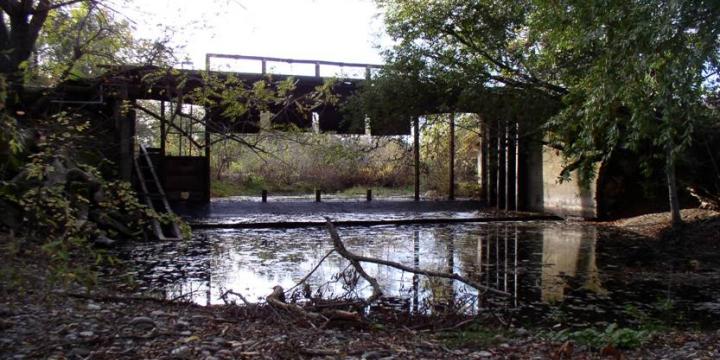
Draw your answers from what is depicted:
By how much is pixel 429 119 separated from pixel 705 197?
8494mm

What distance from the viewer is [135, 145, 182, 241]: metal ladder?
14.0m

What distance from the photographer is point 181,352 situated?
4477mm

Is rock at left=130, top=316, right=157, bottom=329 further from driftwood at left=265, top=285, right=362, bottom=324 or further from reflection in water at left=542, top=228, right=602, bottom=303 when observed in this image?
reflection in water at left=542, top=228, right=602, bottom=303

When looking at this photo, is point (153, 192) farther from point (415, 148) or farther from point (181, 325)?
point (181, 325)

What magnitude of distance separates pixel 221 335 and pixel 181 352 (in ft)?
2.06

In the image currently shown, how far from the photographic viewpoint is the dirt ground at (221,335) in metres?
4.57

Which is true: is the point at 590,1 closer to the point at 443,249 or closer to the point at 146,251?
the point at 443,249

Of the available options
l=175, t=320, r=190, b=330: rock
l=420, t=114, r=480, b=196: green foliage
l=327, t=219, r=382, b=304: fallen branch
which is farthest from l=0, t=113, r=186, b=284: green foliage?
l=420, t=114, r=480, b=196: green foliage

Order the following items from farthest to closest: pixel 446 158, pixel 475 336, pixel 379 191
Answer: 1. pixel 379 191
2. pixel 446 158
3. pixel 475 336

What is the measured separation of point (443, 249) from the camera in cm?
1238

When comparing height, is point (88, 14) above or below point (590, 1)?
below

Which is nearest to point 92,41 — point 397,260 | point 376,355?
point 376,355

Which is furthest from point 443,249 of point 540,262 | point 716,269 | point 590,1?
point 590,1

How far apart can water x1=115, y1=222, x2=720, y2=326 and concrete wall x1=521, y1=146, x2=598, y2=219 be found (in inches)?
140
